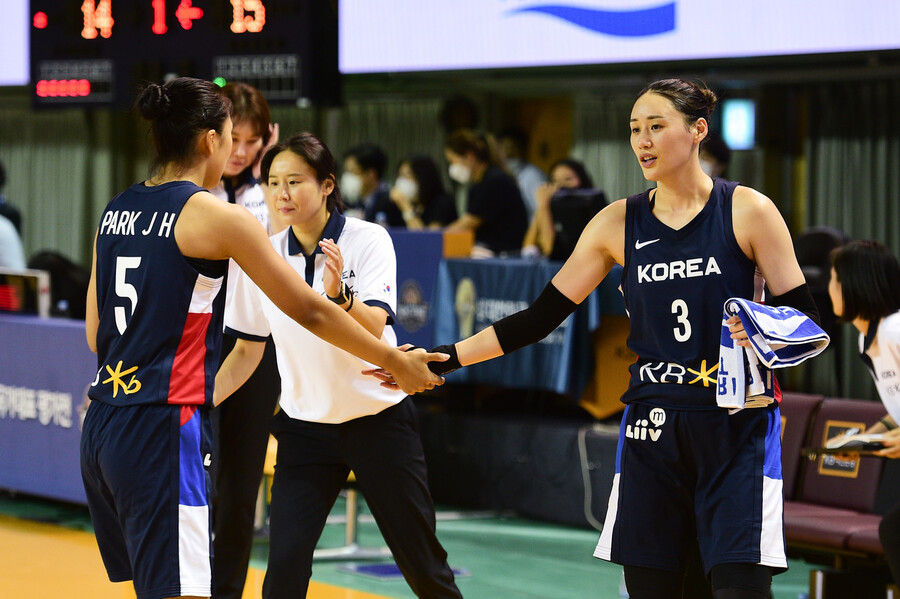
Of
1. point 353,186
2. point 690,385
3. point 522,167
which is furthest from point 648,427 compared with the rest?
point 522,167

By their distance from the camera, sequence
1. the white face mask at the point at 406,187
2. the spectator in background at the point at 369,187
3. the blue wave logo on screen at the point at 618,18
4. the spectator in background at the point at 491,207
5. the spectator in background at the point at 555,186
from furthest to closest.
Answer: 1. the white face mask at the point at 406,187
2. the spectator in background at the point at 369,187
3. the spectator in background at the point at 491,207
4. the spectator in background at the point at 555,186
5. the blue wave logo on screen at the point at 618,18

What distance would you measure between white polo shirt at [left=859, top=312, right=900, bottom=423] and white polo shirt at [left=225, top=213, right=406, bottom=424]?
1.88 metres

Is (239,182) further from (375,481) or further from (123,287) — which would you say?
(123,287)

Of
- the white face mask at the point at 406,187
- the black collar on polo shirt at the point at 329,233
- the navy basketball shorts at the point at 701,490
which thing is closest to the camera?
the navy basketball shorts at the point at 701,490

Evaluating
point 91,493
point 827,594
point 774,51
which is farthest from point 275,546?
point 774,51

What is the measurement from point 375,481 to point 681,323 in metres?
1.16

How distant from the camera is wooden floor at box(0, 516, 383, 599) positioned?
5344 mm

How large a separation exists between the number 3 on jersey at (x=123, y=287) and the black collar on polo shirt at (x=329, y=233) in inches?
38.7

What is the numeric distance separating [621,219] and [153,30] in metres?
5.09

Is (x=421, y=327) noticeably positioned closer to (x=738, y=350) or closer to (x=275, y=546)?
(x=275, y=546)

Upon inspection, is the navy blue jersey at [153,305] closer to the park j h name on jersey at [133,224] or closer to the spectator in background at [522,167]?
the park j h name on jersey at [133,224]

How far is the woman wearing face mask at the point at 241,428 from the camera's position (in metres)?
4.11

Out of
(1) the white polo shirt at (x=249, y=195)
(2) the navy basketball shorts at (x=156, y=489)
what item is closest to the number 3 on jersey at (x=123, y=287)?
(2) the navy basketball shorts at (x=156, y=489)

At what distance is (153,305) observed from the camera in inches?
114
